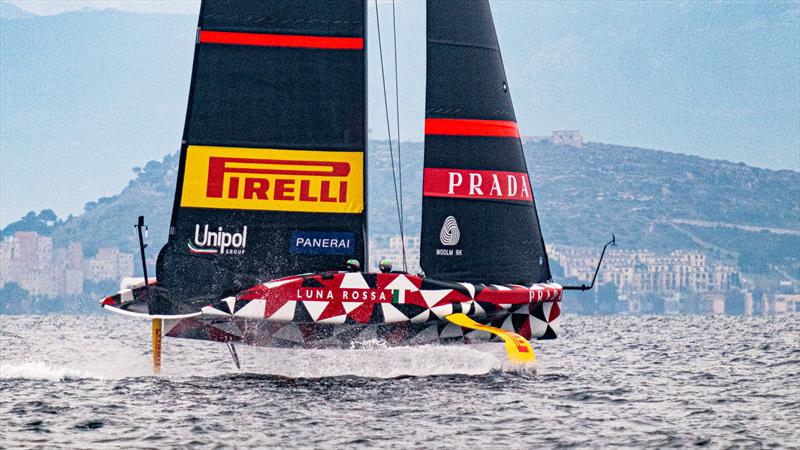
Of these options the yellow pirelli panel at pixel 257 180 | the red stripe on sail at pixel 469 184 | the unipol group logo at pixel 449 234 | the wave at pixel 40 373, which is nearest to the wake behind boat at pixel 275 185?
the yellow pirelli panel at pixel 257 180

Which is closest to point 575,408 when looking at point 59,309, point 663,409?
point 663,409

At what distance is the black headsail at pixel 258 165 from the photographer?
18375 mm

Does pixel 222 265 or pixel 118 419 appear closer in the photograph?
pixel 118 419

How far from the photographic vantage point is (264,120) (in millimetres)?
18453

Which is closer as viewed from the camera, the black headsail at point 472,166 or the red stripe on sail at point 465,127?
the black headsail at point 472,166

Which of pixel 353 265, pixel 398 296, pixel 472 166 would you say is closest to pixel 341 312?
pixel 398 296

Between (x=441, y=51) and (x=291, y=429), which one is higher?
(x=441, y=51)

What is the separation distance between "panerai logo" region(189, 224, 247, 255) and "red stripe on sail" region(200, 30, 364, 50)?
253cm

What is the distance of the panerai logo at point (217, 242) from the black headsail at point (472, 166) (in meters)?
2.70

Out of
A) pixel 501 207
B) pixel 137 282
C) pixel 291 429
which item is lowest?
pixel 291 429

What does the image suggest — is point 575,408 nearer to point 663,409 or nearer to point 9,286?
point 663,409

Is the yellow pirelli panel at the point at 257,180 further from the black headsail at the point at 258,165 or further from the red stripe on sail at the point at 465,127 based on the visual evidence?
the red stripe on sail at the point at 465,127

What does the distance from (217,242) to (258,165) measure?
1.18 metres

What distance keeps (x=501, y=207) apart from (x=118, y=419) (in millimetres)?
7319
